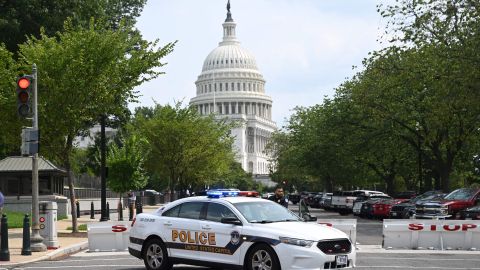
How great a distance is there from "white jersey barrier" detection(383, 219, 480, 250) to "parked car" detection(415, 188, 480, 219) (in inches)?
322

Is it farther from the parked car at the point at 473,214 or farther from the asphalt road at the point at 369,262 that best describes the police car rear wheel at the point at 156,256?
the parked car at the point at 473,214

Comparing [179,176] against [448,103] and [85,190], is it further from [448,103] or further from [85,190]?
[448,103]

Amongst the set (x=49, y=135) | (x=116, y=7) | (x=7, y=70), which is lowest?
(x=49, y=135)

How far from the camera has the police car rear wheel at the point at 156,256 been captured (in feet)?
51.8

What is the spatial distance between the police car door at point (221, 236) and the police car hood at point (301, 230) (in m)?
0.53

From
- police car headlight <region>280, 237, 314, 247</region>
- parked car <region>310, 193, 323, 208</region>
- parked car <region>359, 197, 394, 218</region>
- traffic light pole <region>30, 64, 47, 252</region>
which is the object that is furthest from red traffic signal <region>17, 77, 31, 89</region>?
parked car <region>310, 193, 323, 208</region>

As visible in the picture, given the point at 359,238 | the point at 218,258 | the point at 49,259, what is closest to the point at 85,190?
the point at 359,238

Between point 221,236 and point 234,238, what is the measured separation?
0.35 metres

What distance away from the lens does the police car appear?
13.7 metres

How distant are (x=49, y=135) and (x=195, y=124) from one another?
31.9 metres

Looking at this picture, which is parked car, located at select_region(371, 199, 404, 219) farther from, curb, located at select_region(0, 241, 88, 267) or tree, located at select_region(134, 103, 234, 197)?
tree, located at select_region(134, 103, 234, 197)

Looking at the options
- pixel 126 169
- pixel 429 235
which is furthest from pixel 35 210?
pixel 126 169

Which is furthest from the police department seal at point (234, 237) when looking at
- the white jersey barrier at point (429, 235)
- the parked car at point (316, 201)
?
the parked car at point (316, 201)

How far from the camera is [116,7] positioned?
5084 centimetres
